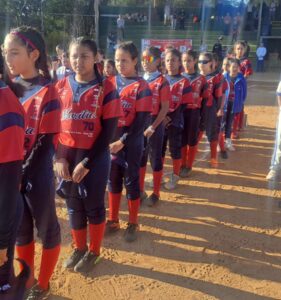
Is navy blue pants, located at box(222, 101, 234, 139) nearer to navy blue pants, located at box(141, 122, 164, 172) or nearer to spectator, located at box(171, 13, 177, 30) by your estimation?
navy blue pants, located at box(141, 122, 164, 172)

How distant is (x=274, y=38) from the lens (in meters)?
21.1

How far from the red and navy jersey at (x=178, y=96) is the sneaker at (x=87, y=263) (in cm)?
244

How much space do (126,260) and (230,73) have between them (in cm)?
477

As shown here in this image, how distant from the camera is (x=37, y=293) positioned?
3164mm

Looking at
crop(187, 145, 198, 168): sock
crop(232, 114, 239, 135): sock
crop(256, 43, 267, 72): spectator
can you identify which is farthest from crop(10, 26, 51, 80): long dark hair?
crop(256, 43, 267, 72): spectator

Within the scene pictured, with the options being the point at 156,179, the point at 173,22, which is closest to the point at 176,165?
the point at 156,179

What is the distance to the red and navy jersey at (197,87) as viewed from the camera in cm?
589

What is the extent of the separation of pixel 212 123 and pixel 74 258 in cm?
369

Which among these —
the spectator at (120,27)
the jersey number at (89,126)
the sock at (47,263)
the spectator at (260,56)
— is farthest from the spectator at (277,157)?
the spectator at (120,27)

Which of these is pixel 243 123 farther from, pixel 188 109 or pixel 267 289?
pixel 267 289

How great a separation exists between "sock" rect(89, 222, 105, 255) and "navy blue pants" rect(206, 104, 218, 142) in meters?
3.53

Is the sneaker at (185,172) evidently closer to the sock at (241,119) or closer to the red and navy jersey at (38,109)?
the sock at (241,119)

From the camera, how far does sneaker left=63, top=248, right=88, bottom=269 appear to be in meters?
3.62

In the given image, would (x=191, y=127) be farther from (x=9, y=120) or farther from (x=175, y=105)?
(x=9, y=120)
